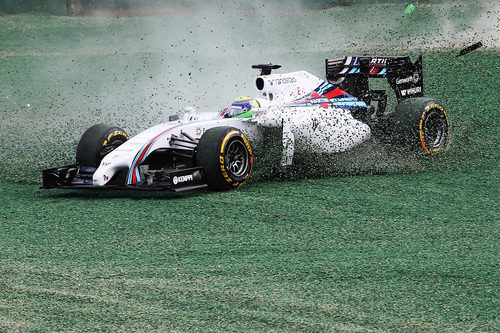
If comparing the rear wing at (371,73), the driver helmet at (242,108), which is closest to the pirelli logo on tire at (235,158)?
the driver helmet at (242,108)

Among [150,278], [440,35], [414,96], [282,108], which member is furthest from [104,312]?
[440,35]

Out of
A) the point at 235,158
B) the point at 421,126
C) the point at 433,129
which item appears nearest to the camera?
the point at 235,158

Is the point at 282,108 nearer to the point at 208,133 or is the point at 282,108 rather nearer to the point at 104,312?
the point at 208,133

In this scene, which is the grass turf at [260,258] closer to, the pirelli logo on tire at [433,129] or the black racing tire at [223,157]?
the black racing tire at [223,157]

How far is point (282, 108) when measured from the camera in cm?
781

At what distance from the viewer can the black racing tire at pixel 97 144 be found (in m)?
7.51

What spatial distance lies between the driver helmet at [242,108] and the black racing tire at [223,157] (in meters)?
0.70

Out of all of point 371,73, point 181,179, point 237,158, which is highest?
point 371,73

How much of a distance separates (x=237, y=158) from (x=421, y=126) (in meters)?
2.45

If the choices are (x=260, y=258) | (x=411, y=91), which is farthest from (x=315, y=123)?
(x=260, y=258)

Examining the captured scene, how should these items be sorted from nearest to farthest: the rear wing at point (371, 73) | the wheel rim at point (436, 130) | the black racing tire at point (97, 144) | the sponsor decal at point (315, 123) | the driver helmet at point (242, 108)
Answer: the black racing tire at point (97, 144) → the sponsor decal at point (315, 123) → the driver helmet at point (242, 108) → the wheel rim at point (436, 130) → the rear wing at point (371, 73)

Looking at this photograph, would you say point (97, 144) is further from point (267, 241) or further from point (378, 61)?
point (378, 61)

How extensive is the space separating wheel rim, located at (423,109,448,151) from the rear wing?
652mm

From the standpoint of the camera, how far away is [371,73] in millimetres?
9055
